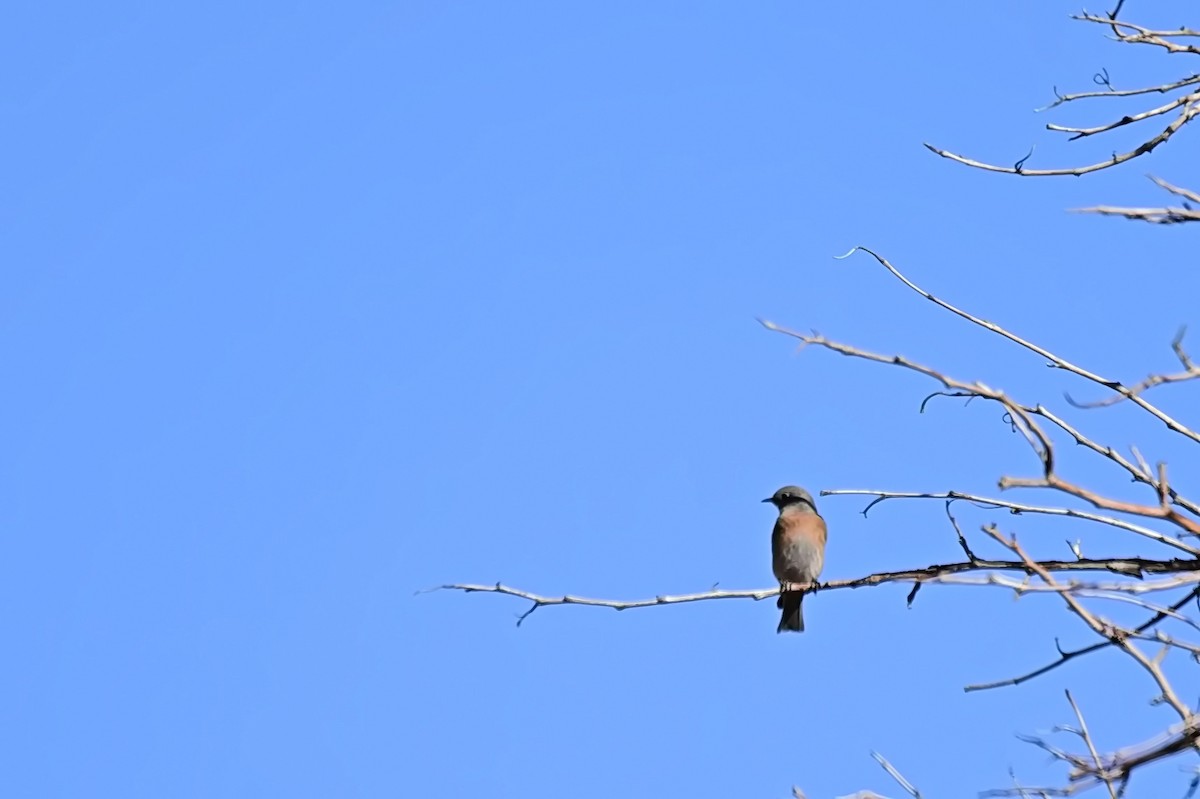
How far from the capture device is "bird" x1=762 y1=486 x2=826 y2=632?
838 centimetres

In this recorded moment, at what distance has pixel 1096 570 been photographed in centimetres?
302

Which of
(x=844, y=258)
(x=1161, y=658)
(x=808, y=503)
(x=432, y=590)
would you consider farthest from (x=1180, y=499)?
(x=808, y=503)

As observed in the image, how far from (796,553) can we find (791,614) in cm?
44

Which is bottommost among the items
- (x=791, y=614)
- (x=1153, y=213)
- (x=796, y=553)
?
(x=1153, y=213)

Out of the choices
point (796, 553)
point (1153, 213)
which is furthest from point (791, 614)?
point (1153, 213)

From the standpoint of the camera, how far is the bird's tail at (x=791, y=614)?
835 centimetres

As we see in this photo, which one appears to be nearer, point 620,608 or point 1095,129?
point 620,608

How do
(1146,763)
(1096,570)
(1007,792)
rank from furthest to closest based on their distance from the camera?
(1096,570) < (1007,792) < (1146,763)

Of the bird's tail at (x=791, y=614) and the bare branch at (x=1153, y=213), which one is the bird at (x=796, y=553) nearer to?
the bird's tail at (x=791, y=614)

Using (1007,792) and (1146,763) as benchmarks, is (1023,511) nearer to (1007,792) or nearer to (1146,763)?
(1007,792)

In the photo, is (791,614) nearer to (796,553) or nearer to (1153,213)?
(796,553)

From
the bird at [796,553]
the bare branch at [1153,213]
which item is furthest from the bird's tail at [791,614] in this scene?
the bare branch at [1153,213]

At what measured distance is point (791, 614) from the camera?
8.38 m

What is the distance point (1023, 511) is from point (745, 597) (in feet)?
2.66
